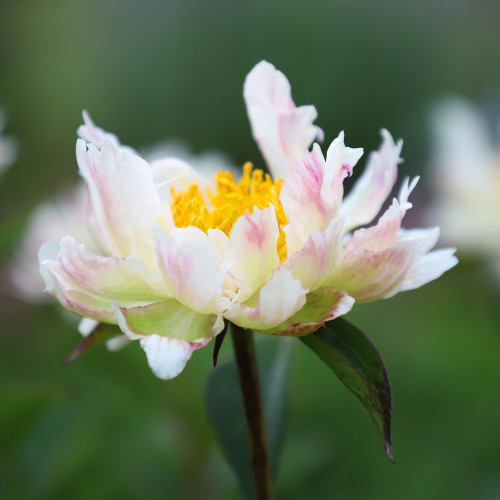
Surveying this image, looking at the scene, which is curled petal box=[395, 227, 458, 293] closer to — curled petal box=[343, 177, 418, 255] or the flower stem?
curled petal box=[343, 177, 418, 255]

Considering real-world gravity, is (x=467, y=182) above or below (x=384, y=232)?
below

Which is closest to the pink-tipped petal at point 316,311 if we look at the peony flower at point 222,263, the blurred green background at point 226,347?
the peony flower at point 222,263

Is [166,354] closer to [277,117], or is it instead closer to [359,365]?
[359,365]

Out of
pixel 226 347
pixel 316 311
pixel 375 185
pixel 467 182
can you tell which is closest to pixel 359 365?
pixel 316 311

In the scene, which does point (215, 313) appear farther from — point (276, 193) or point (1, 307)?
point (1, 307)

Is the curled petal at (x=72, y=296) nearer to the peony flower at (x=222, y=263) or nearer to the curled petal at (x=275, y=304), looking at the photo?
the peony flower at (x=222, y=263)

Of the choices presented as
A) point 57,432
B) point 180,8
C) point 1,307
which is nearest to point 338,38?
point 180,8
